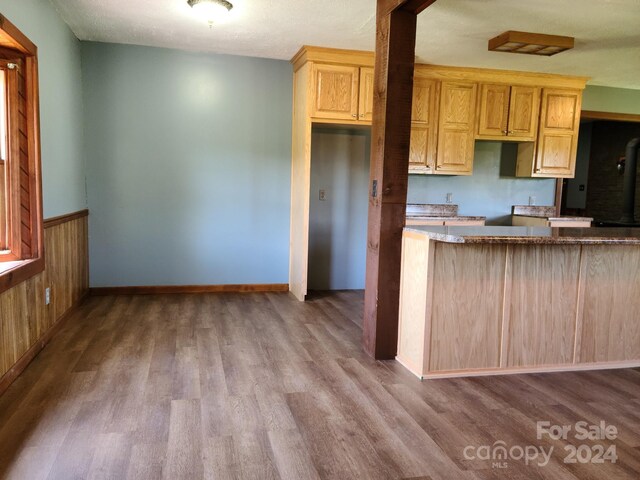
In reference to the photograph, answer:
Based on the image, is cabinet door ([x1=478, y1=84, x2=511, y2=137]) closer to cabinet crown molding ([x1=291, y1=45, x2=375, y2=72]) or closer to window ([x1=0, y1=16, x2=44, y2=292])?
cabinet crown molding ([x1=291, y1=45, x2=375, y2=72])

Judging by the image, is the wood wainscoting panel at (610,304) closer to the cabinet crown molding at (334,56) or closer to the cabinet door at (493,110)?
the cabinet door at (493,110)

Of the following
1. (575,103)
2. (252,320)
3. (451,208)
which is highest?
(575,103)

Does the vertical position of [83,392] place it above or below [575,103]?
below

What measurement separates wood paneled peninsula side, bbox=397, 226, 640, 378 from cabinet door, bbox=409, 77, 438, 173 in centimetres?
201

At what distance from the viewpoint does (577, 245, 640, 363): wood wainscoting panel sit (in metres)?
2.99

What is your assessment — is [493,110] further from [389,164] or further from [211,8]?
[211,8]

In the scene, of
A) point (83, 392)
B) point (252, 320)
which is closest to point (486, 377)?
Answer: point (252, 320)

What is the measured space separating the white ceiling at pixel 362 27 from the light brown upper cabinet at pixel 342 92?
236mm

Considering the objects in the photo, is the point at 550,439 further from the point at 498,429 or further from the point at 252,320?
the point at 252,320

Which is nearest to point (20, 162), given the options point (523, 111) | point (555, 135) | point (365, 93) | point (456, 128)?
point (365, 93)

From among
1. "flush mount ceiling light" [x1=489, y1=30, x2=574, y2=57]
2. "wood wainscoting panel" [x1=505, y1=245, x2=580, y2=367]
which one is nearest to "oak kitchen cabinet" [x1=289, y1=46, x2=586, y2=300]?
"flush mount ceiling light" [x1=489, y1=30, x2=574, y2=57]

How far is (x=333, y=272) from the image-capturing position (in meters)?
5.31

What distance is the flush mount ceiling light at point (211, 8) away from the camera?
Answer: 326 centimetres

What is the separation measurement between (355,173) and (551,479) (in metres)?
3.80
